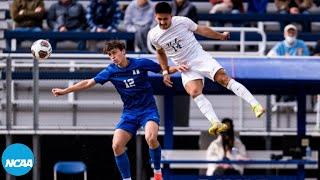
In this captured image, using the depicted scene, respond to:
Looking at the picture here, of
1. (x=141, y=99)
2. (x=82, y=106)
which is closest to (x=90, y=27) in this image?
(x=82, y=106)

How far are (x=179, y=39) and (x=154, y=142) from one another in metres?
1.41

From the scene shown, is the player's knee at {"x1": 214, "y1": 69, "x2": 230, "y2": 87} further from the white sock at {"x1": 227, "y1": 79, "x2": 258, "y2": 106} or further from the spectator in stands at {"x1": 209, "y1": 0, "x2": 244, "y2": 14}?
the spectator in stands at {"x1": 209, "y1": 0, "x2": 244, "y2": 14}

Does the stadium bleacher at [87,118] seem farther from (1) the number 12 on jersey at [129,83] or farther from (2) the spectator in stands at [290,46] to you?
(1) the number 12 on jersey at [129,83]

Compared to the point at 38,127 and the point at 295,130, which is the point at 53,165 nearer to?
the point at 38,127

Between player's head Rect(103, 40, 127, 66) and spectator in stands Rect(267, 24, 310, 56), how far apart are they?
452 centimetres

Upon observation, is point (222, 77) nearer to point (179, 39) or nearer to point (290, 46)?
point (179, 39)

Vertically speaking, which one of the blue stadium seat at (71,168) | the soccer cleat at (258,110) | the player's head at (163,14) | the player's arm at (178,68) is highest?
the player's head at (163,14)

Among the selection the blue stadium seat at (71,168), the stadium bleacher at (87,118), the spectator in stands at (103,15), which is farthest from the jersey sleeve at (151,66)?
the spectator in stands at (103,15)

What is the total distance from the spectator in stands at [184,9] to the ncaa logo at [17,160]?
4.95 metres

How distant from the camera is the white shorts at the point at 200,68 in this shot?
60.1 feet

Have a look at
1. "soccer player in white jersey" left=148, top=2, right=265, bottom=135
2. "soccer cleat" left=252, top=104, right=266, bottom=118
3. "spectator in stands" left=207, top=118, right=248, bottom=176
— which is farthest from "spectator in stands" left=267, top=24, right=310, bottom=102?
"soccer cleat" left=252, top=104, right=266, bottom=118

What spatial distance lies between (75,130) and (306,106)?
388 centimetres

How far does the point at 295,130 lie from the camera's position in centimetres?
2241

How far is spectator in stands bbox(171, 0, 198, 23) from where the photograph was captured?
2325cm
